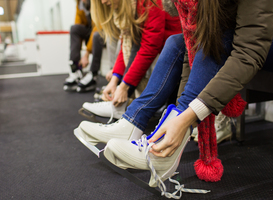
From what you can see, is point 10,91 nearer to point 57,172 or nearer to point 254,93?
point 57,172

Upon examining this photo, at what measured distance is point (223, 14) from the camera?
41cm

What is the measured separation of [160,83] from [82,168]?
36 cm

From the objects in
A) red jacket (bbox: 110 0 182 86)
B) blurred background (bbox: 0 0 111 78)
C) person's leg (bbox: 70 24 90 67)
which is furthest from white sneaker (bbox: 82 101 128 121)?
blurred background (bbox: 0 0 111 78)

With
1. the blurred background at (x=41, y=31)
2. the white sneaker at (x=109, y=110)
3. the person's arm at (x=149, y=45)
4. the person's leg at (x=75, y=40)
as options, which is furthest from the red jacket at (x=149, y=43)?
the blurred background at (x=41, y=31)

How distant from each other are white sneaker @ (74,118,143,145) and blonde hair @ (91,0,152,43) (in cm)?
38

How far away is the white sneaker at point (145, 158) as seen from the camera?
1.43 ft

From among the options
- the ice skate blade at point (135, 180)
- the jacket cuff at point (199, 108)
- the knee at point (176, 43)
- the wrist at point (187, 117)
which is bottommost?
the ice skate blade at point (135, 180)

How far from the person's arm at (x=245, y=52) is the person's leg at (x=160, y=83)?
0.20m

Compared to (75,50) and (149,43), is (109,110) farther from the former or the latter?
(75,50)

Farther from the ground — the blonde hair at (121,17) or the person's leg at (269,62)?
the blonde hair at (121,17)

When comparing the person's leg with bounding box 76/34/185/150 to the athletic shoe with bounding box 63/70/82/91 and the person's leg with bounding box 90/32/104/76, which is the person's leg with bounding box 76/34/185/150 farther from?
the athletic shoe with bounding box 63/70/82/91

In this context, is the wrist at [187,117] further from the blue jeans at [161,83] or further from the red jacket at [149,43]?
Result: the red jacket at [149,43]

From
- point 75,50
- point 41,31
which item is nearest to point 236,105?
point 75,50

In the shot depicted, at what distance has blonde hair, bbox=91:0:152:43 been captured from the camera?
2.52 feet
